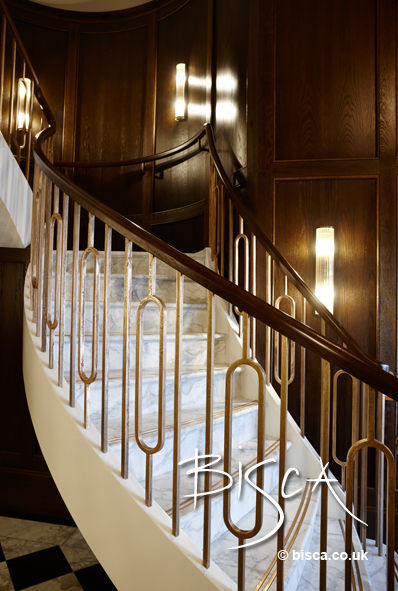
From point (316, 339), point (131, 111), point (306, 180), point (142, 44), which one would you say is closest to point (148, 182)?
point (131, 111)

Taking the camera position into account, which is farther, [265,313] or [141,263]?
[141,263]

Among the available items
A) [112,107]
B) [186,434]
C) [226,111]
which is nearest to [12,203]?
[186,434]

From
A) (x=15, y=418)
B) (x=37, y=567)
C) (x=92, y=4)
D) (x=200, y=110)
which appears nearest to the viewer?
(x=37, y=567)

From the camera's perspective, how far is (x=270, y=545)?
154 centimetres

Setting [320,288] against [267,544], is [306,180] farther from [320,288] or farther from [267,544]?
[267,544]

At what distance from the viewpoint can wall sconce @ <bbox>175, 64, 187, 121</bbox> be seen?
4352mm

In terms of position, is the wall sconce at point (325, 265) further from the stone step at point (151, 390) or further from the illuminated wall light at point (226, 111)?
the illuminated wall light at point (226, 111)

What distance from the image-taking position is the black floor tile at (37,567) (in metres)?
2.46

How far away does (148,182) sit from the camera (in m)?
4.61

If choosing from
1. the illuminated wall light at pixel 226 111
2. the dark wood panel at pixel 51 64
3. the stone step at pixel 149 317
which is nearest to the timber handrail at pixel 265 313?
the stone step at pixel 149 317

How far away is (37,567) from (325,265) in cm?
261

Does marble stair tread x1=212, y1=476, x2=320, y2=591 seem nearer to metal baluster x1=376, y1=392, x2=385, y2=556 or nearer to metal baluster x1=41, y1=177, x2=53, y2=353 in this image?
metal baluster x1=376, y1=392, x2=385, y2=556

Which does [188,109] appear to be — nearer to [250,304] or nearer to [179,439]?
[250,304]

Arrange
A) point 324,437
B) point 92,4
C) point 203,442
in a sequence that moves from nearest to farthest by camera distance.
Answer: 1. point 324,437
2. point 203,442
3. point 92,4
